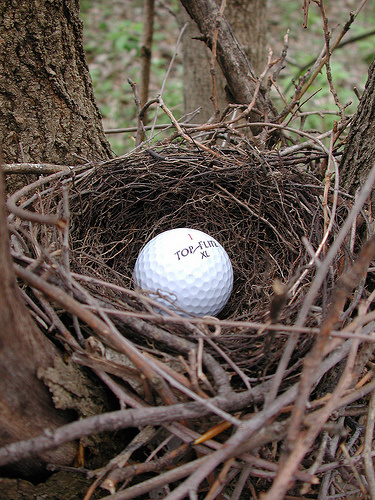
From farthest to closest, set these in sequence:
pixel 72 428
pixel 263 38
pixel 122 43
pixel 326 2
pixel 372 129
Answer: pixel 326 2
pixel 122 43
pixel 263 38
pixel 372 129
pixel 72 428

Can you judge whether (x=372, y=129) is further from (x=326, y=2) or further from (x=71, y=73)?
(x=326, y=2)

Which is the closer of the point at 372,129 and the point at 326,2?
the point at 372,129

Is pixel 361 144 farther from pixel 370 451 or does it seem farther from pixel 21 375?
pixel 21 375

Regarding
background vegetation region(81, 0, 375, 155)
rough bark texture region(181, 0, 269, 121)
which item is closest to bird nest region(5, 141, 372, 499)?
rough bark texture region(181, 0, 269, 121)

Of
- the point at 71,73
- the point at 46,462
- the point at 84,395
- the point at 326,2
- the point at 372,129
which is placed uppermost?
the point at 326,2

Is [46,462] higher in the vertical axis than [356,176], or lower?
lower

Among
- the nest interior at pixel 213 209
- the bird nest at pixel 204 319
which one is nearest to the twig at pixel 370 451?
the bird nest at pixel 204 319

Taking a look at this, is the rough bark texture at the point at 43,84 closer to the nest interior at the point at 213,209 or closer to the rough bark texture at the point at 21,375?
the nest interior at the point at 213,209

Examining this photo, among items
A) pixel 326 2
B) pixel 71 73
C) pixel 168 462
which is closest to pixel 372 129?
pixel 71 73
